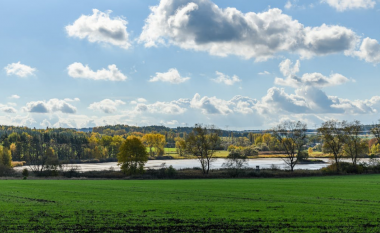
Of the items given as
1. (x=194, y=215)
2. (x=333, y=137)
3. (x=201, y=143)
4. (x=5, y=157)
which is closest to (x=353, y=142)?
(x=333, y=137)

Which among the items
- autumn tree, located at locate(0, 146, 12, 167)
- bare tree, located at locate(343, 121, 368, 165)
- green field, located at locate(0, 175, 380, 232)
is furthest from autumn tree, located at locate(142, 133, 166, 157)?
green field, located at locate(0, 175, 380, 232)

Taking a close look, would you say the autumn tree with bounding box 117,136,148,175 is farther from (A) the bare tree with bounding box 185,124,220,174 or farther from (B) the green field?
(B) the green field

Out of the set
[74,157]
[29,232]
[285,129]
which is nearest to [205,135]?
[285,129]

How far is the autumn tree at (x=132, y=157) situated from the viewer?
79.6 metres

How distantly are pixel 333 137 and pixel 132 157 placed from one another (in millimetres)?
52951

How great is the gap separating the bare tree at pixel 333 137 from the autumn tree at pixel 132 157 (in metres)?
47.3

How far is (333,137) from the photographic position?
88.4 metres

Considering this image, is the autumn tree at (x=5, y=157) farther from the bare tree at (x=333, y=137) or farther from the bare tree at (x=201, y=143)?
the bare tree at (x=333, y=137)

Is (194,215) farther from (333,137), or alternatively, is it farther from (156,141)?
(156,141)

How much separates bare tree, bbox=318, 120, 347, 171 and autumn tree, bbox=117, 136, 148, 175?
4730 cm

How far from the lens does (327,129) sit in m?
88.5

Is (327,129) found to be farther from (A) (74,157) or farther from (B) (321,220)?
(A) (74,157)

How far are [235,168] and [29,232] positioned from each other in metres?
62.0

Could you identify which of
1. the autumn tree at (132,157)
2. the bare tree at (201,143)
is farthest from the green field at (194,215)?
the bare tree at (201,143)
